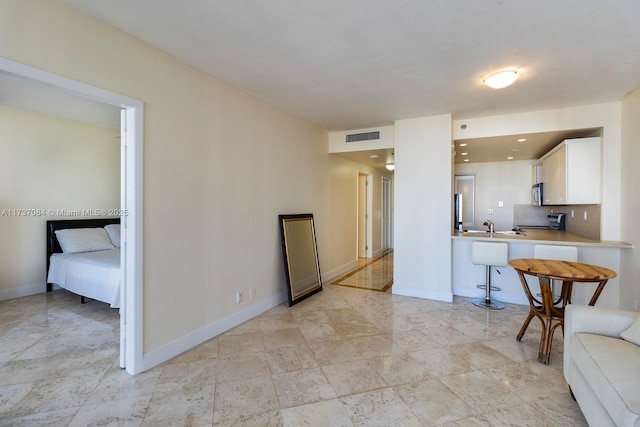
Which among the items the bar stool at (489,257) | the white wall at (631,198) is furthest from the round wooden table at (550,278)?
the white wall at (631,198)

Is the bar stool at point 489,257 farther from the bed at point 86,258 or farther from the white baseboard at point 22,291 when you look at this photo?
the white baseboard at point 22,291

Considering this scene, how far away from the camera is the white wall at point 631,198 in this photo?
3176 mm

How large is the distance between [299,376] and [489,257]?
2.87 meters

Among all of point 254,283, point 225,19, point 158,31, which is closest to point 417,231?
point 254,283

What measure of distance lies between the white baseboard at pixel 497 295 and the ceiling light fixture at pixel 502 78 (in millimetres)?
2870

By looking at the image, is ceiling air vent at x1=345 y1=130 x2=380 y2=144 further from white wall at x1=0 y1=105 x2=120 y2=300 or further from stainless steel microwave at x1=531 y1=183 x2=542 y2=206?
white wall at x1=0 y1=105 x2=120 y2=300

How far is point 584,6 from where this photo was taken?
1.88m

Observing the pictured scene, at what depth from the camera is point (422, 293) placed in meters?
4.35

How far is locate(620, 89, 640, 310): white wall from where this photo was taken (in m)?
3.18

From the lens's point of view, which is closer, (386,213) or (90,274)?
(90,274)

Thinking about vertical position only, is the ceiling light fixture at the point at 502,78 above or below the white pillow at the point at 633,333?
above

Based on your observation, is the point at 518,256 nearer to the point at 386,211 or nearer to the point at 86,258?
the point at 386,211

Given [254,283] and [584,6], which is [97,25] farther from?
[584,6]

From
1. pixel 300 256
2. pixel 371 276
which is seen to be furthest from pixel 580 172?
pixel 300 256
